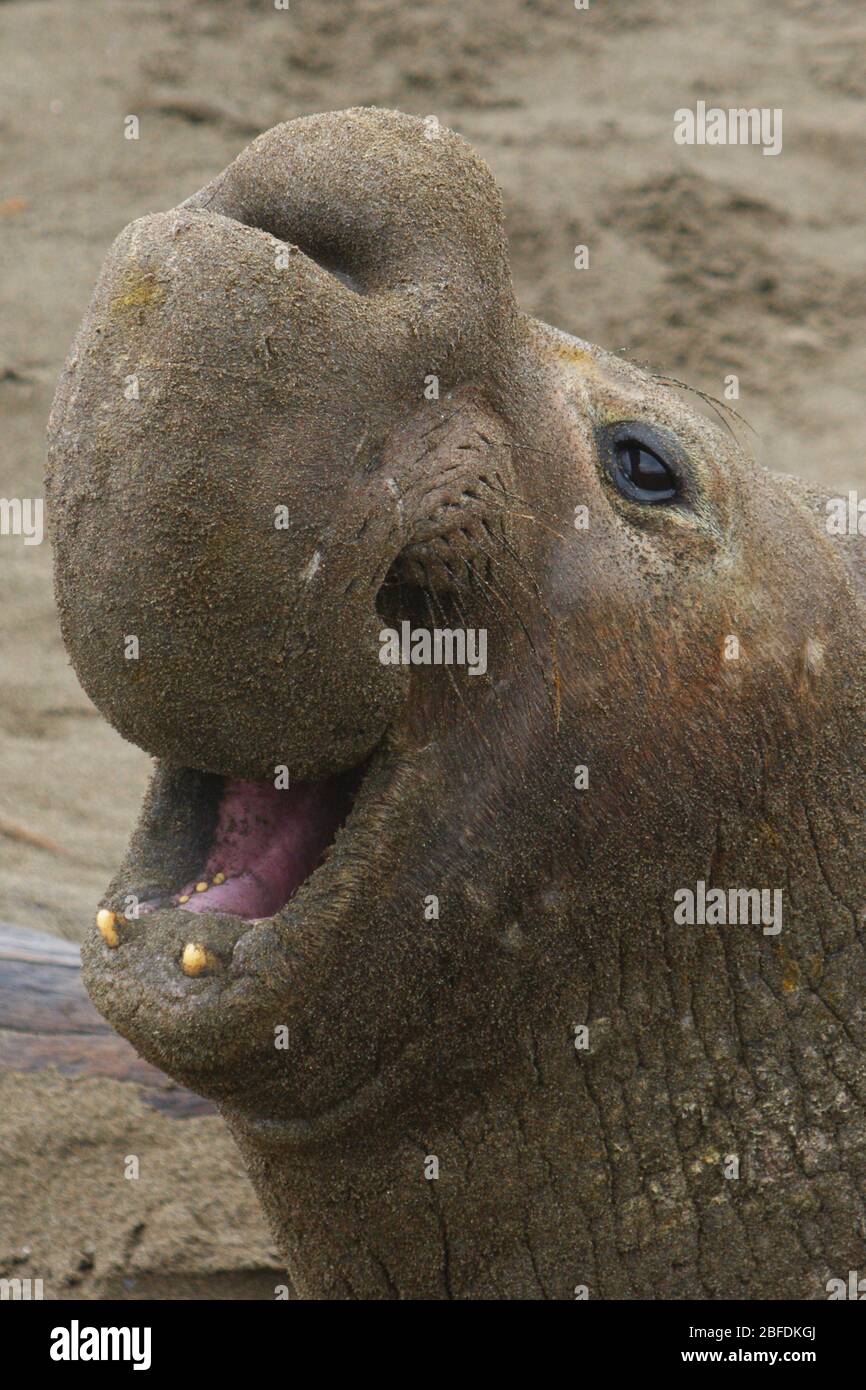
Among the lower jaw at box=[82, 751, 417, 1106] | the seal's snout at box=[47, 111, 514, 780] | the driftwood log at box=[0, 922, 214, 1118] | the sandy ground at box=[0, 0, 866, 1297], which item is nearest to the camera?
the seal's snout at box=[47, 111, 514, 780]

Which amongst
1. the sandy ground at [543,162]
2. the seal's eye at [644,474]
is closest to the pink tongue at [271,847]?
the seal's eye at [644,474]

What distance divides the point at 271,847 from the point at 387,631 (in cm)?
33

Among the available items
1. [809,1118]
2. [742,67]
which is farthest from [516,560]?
[742,67]

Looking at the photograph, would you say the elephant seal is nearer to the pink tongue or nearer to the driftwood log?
the pink tongue

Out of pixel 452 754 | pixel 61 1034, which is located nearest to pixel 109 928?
pixel 452 754

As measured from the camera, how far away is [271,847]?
2.22m

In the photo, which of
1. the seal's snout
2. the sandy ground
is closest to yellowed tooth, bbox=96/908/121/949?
the seal's snout

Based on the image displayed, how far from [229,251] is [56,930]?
2.43m

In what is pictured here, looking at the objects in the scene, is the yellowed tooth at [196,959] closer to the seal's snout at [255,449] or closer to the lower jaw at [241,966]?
the lower jaw at [241,966]

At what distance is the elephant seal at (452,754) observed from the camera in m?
1.96

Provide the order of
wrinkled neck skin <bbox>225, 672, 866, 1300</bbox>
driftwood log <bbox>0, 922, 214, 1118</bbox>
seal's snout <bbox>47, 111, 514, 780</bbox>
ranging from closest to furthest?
seal's snout <bbox>47, 111, 514, 780</bbox>
wrinkled neck skin <bbox>225, 672, 866, 1300</bbox>
driftwood log <bbox>0, 922, 214, 1118</bbox>

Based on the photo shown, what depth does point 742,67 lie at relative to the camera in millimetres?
8258

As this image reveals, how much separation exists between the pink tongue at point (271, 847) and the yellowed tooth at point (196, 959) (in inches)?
3.1

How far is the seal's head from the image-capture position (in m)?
1.95
